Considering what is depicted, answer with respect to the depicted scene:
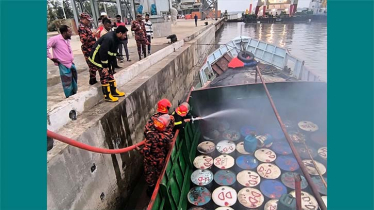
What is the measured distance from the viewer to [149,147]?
4.23 m

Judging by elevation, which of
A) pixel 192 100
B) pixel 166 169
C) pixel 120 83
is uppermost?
pixel 120 83

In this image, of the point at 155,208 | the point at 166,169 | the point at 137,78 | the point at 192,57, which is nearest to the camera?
the point at 155,208

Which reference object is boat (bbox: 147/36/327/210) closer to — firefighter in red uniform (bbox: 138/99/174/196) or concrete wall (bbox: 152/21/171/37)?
firefighter in red uniform (bbox: 138/99/174/196)

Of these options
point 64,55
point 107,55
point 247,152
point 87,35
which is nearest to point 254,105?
point 247,152

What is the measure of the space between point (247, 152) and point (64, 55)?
4890 mm

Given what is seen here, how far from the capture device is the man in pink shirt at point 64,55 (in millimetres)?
4613

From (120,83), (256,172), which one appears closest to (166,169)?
(256,172)

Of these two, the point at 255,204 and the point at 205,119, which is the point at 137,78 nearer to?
the point at 205,119

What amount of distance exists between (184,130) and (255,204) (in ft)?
7.13

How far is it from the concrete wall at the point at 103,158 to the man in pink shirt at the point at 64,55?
95cm

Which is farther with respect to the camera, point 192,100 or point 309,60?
point 309,60

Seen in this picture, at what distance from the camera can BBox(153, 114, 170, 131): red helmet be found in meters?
3.97

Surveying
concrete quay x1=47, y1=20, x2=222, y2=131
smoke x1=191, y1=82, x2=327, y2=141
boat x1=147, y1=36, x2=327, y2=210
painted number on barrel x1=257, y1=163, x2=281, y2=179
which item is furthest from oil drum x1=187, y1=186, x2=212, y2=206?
concrete quay x1=47, y1=20, x2=222, y2=131

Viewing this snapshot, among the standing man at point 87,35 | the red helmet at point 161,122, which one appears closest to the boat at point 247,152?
the red helmet at point 161,122
